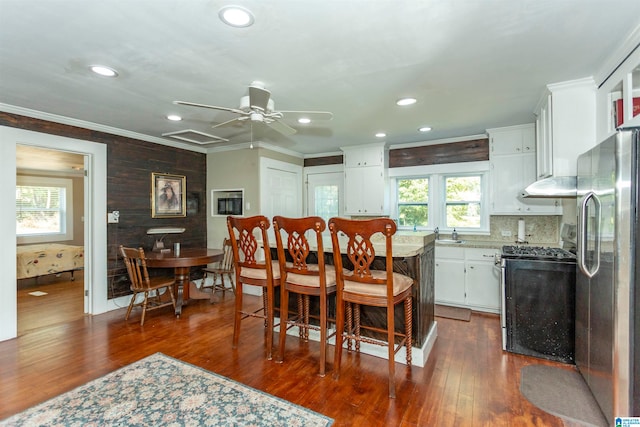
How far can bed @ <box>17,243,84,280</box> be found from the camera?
5230 millimetres

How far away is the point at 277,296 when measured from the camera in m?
3.41

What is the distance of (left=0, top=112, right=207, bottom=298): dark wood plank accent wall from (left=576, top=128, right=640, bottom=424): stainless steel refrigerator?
4977mm

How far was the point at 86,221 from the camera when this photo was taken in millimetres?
4035

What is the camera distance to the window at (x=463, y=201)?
4652 mm

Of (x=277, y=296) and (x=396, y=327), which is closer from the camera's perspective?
(x=396, y=327)

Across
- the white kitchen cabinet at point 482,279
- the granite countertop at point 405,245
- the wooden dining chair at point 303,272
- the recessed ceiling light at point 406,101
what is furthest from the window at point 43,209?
the white kitchen cabinet at point 482,279

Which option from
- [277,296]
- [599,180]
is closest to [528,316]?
[599,180]

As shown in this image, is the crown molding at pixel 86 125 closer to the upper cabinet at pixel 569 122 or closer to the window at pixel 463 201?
the window at pixel 463 201

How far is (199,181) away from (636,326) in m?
5.41

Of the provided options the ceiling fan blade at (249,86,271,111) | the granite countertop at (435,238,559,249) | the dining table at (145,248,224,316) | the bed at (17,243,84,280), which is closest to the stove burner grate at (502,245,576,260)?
the granite countertop at (435,238,559,249)

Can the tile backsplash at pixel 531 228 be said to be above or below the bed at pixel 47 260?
above

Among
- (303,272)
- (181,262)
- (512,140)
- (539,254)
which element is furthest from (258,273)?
(512,140)

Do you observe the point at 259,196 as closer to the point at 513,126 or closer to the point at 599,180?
the point at 513,126

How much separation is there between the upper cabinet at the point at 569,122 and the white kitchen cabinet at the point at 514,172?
120 centimetres
